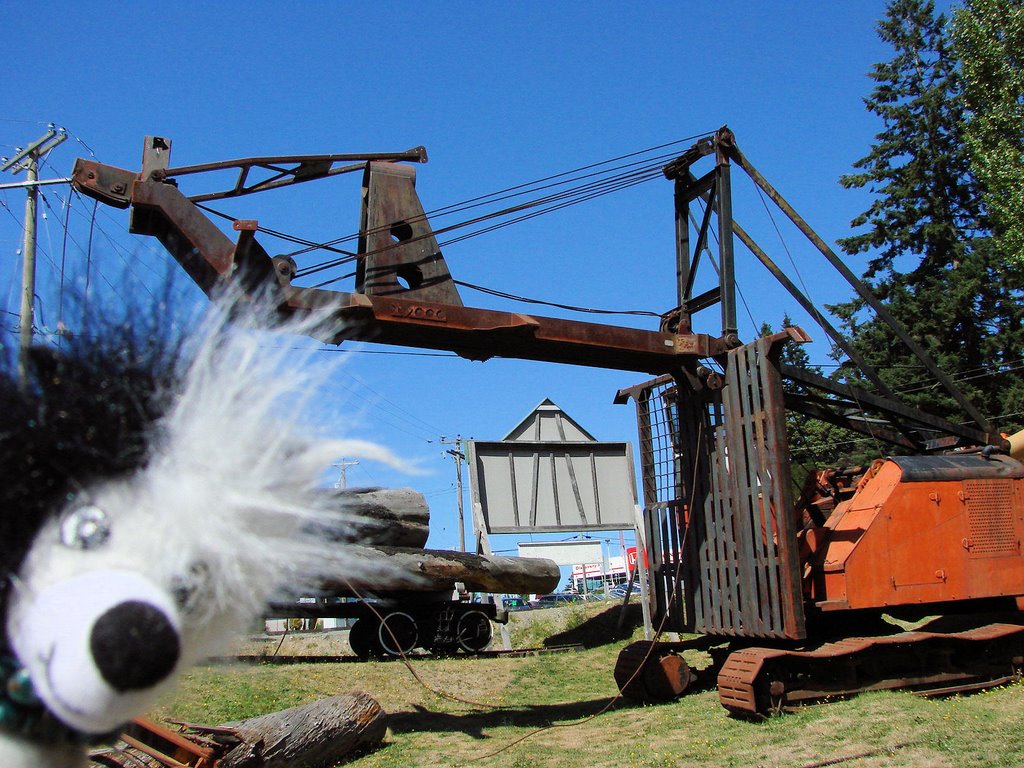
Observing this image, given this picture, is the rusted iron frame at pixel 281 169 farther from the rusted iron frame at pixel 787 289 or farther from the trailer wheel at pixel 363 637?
the trailer wheel at pixel 363 637

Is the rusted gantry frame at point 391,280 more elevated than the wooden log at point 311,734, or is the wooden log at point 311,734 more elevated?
the rusted gantry frame at point 391,280

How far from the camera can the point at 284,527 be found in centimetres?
194

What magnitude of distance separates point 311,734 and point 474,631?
7778mm

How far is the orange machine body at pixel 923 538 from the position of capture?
28.9 ft

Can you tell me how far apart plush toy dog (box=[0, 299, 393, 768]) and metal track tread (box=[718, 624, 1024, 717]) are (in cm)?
688

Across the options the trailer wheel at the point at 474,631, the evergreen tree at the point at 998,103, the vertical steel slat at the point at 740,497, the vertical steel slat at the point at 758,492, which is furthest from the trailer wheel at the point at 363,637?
the evergreen tree at the point at 998,103

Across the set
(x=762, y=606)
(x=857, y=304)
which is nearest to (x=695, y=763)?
(x=762, y=606)

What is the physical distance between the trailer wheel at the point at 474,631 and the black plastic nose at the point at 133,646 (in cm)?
1343

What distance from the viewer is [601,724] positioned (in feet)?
29.0

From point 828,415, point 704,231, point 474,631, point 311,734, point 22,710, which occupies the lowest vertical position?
point 311,734

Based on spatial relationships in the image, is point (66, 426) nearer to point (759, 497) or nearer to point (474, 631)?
point (759, 497)

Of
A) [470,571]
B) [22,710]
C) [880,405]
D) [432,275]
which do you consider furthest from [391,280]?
[470,571]

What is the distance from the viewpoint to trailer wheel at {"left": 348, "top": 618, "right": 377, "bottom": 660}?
1440cm

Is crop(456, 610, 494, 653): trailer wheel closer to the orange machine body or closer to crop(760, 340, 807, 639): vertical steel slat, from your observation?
the orange machine body
